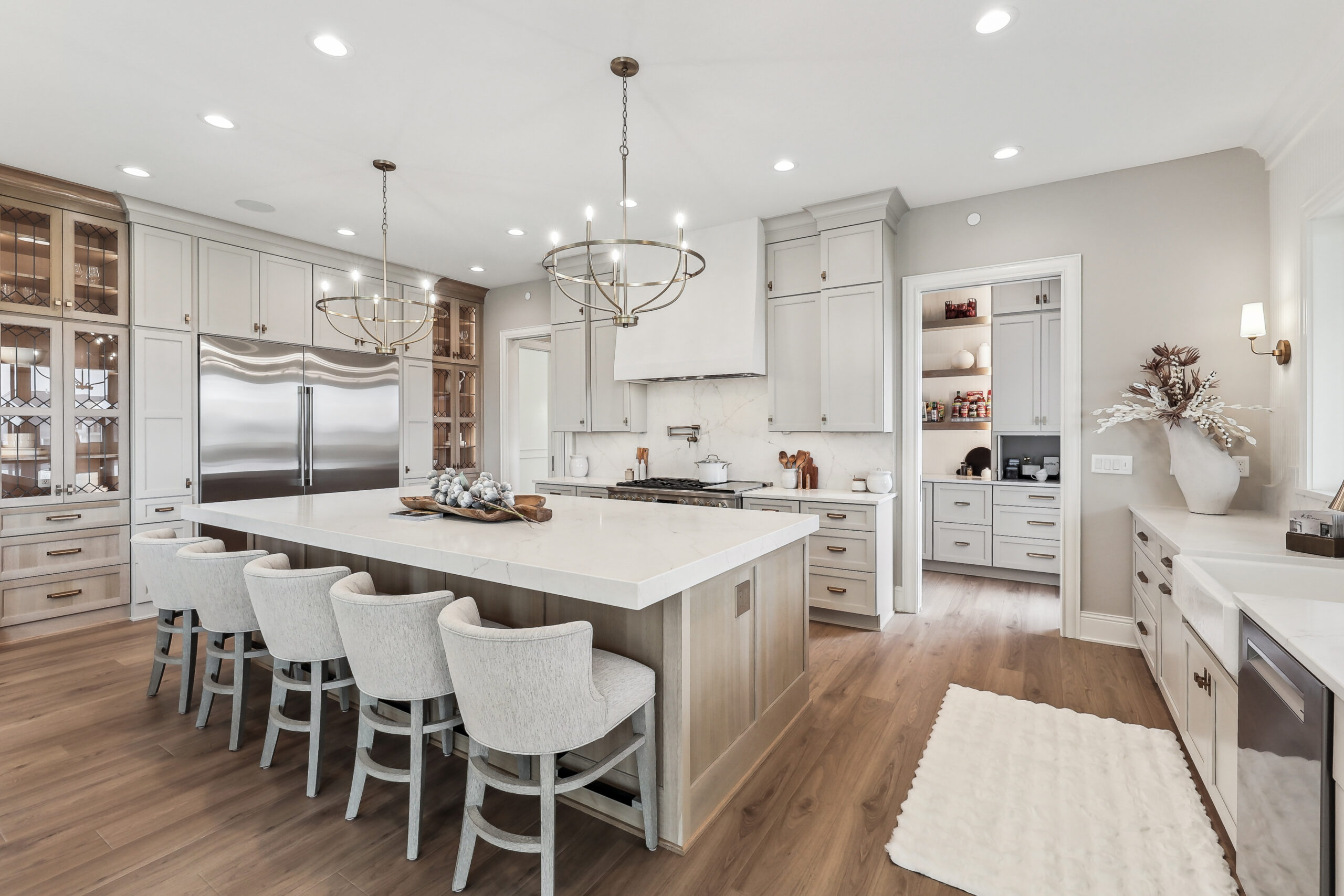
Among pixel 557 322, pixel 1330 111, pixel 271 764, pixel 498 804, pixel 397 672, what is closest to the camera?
pixel 397 672

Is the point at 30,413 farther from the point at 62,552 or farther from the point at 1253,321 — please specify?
the point at 1253,321

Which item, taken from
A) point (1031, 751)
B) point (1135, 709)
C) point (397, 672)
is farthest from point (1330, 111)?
point (397, 672)

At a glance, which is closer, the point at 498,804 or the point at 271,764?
the point at 498,804

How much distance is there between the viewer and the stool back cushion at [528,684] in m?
1.50

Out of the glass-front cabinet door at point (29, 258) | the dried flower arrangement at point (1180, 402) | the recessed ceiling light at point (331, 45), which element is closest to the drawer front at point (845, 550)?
the dried flower arrangement at point (1180, 402)

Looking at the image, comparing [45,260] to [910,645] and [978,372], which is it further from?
[978,372]

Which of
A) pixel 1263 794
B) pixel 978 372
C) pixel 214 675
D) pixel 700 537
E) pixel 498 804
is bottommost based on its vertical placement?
pixel 498 804

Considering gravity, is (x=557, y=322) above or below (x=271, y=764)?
above

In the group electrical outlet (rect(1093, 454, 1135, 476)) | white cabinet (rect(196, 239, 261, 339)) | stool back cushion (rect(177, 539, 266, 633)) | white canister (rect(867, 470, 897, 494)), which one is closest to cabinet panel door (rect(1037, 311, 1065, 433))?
electrical outlet (rect(1093, 454, 1135, 476))

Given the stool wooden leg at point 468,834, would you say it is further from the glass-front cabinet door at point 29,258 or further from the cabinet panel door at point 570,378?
the glass-front cabinet door at point 29,258

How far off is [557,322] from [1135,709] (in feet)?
15.7

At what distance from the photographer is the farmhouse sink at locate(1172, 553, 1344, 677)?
5.71 feet

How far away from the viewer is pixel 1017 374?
525 centimetres

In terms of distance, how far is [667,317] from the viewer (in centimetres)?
480
